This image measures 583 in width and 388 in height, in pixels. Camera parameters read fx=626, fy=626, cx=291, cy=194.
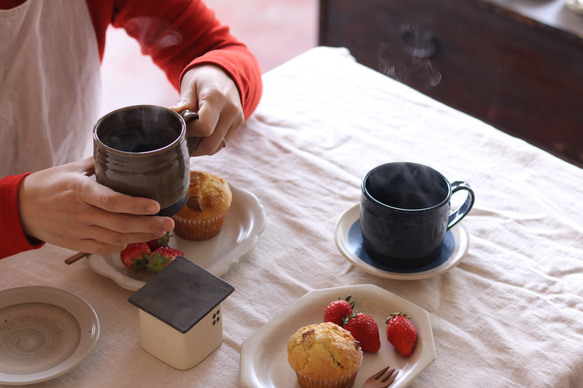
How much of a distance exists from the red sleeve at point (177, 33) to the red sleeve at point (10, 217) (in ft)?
1.62

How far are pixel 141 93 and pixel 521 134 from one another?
6.53ft

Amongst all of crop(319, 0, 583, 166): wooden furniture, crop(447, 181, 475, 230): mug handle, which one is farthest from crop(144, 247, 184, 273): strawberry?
crop(319, 0, 583, 166): wooden furniture

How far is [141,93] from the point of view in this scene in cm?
342

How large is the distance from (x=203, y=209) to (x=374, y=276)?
0.31 metres

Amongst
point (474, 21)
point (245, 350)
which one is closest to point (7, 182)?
point (245, 350)

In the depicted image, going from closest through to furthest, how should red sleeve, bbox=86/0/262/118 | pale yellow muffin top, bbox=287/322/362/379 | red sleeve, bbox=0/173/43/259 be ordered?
pale yellow muffin top, bbox=287/322/362/379
red sleeve, bbox=0/173/43/259
red sleeve, bbox=86/0/262/118

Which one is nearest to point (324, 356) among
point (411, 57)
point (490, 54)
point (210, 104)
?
point (210, 104)

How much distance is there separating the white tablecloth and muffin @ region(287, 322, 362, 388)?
0.34 ft

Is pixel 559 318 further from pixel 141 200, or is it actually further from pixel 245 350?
pixel 141 200

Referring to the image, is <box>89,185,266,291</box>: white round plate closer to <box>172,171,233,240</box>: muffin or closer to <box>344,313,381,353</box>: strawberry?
<box>172,171,233,240</box>: muffin

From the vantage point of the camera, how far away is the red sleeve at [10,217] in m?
0.91

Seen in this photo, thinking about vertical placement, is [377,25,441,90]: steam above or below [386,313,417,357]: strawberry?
below

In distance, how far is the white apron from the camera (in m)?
1.21

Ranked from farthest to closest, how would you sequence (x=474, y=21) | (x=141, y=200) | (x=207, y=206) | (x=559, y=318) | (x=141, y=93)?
→ (x=141, y=93)
(x=474, y=21)
(x=207, y=206)
(x=559, y=318)
(x=141, y=200)
